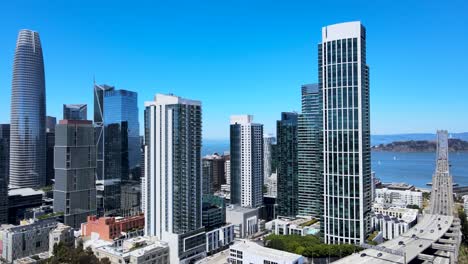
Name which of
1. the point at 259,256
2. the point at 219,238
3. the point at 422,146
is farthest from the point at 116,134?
the point at 422,146

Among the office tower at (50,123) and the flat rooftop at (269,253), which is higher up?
the office tower at (50,123)

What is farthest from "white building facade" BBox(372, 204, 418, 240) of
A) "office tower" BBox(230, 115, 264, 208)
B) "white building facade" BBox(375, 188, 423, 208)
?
"office tower" BBox(230, 115, 264, 208)

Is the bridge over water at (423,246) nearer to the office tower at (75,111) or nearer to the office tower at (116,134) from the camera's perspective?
the office tower at (116,134)

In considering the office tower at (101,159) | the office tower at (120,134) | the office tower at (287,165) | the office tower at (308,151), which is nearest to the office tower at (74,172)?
the office tower at (101,159)

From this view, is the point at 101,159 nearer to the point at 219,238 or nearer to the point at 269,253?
the point at 219,238

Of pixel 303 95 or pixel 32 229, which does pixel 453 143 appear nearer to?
pixel 303 95

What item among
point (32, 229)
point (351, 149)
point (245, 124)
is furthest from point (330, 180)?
point (32, 229)
